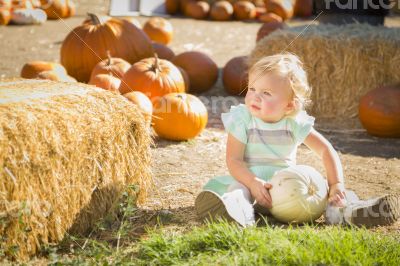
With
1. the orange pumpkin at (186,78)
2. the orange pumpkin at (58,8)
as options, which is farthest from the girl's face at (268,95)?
the orange pumpkin at (58,8)

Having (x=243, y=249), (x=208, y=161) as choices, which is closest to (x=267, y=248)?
(x=243, y=249)

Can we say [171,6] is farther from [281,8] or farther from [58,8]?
[58,8]

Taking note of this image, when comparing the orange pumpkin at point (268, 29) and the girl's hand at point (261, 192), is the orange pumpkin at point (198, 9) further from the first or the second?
the girl's hand at point (261, 192)

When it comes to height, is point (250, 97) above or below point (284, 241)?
above

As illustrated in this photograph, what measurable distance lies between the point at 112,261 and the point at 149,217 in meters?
0.70

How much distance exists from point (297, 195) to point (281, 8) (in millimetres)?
10940

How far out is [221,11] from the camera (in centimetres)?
1357

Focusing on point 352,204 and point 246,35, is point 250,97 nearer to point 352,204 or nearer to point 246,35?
point 352,204

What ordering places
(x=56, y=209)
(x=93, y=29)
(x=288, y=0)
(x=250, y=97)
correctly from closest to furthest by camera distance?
(x=56, y=209)
(x=250, y=97)
(x=93, y=29)
(x=288, y=0)

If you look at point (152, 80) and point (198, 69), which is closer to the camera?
point (152, 80)

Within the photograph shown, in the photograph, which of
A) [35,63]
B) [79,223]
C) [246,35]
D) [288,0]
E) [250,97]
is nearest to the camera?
[79,223]

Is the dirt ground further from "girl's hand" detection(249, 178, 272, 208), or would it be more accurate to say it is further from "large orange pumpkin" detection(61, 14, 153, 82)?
"large orange pumpkin" detection(61, 14, 153, 82)

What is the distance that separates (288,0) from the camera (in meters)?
14.0

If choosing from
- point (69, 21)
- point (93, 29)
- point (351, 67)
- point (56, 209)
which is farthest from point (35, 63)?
point (69, 21)
